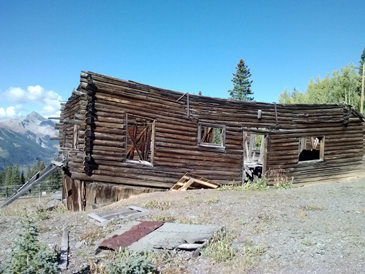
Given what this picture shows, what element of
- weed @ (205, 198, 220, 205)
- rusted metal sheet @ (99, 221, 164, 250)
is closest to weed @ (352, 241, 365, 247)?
rusted metal sheet @ (99, 221, 164, 250)

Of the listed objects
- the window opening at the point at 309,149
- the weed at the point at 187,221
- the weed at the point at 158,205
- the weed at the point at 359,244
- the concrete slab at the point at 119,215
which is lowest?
the concrete slab at the point at 119,215

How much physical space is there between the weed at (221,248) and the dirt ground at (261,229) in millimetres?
80

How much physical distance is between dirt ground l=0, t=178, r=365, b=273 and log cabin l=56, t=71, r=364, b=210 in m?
1.57

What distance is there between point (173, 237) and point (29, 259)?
2.65 m

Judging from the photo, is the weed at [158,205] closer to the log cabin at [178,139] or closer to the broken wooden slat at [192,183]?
the log cabin at [178,139]

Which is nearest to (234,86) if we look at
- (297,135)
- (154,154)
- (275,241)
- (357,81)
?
(357,81)

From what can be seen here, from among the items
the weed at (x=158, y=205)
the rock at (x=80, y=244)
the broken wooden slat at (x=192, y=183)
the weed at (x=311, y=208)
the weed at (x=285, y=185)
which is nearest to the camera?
the rock at (x=80, y=244)

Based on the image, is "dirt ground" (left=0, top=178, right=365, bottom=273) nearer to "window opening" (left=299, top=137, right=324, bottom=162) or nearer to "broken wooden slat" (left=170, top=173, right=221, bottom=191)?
"broken wooden slat" (left=170, top=173, right=221, bottom=191)

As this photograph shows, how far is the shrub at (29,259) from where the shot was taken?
3.68 metres

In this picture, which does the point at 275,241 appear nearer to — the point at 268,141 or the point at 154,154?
the point at 154,154

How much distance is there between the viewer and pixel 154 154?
11672mm

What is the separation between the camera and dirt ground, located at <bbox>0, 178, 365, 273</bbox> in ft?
14.9

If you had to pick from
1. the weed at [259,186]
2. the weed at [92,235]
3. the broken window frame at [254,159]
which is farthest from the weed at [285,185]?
the weed at [92,235]

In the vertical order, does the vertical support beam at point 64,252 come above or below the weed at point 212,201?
below
